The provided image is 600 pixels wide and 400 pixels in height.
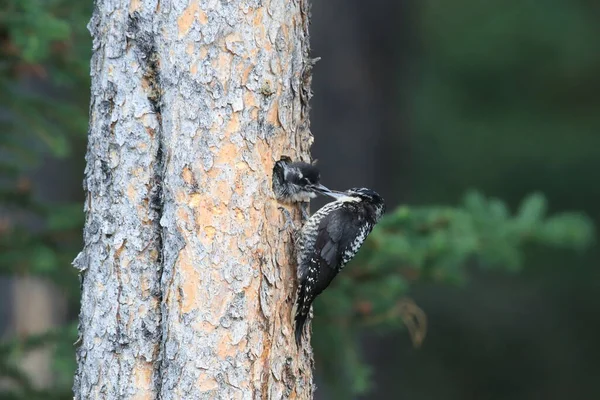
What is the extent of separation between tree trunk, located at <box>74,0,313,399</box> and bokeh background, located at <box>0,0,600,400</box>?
1.22 m

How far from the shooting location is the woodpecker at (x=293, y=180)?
12.4ft

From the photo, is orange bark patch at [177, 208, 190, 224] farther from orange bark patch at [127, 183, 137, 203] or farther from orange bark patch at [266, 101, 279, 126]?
orange bark patch at [266, 101, 279, 126]

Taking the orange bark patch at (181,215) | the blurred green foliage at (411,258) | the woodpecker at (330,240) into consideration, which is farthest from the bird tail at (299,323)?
the blurred green foliage at (411,258)

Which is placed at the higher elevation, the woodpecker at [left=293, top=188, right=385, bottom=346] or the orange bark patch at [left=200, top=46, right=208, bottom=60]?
the orange bark patch at [left=200, top=46, right=208, bottom=60]

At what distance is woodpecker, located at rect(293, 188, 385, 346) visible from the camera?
12.4 feet

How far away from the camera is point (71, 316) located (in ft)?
36.2

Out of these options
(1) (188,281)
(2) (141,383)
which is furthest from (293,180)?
(2) (141,383)

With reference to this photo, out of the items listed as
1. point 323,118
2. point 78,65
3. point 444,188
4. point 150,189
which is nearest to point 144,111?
point 150,189

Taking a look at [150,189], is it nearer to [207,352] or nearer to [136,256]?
[136,256]

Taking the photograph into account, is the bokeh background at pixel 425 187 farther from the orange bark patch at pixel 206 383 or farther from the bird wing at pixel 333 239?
the orange bark patch at pixel 206 383

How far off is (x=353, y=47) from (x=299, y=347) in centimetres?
472

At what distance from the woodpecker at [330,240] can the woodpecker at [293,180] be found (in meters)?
0.18

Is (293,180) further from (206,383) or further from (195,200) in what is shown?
(206,383)

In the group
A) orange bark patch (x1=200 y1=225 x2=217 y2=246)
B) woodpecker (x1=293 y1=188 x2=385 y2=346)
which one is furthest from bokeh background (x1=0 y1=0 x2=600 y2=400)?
orange bark patch (x1=200 y1=225 x2=217 y2=246)
